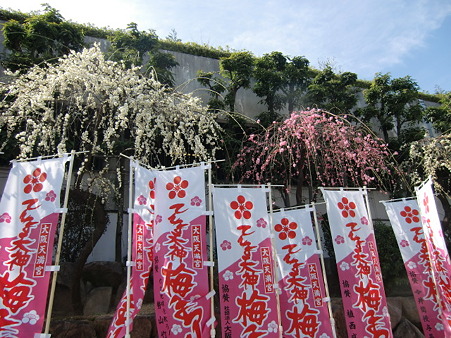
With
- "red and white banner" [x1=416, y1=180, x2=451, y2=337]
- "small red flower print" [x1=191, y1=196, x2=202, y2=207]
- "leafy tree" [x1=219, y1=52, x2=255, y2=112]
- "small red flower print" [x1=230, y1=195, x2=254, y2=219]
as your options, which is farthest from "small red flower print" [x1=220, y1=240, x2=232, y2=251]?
"leafy tree" [x1=219, y1=52, x2=255, y2=112]

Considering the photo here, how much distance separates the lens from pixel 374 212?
12.7m

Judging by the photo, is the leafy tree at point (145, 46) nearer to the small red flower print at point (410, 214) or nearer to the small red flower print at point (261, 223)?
the small red flower print at point (261, 223)

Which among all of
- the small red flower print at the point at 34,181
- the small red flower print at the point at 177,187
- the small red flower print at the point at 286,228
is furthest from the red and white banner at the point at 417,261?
the small red flower print at the point at 34,181

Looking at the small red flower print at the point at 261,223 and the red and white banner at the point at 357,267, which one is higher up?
the small red flower print at the point at 261,223

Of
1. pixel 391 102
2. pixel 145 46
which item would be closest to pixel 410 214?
pixel 391 102

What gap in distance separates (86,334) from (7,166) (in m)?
5.56

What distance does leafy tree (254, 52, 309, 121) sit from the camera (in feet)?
37.6

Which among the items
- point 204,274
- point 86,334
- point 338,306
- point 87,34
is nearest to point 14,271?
point 86,334

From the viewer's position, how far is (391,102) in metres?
12.8

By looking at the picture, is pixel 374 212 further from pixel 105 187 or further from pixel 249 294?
pixel 105 187

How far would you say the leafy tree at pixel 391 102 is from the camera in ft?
41.4

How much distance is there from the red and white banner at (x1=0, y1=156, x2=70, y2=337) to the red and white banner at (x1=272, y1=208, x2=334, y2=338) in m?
4.08

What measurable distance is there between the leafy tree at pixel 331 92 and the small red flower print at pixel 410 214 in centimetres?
488

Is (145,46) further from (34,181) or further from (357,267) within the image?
(357,267)
